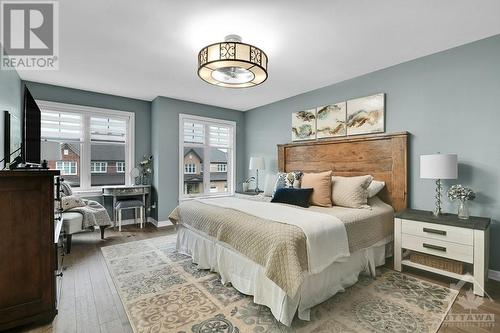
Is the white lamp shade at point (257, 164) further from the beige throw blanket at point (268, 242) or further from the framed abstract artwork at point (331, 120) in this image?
the beige throw blanket at point (268, 242)

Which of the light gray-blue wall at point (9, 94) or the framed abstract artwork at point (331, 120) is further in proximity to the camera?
the framed abstract artwork at point (331, 120)

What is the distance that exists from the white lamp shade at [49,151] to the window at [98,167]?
5.68ft

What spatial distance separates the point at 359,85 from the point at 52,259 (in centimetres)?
415

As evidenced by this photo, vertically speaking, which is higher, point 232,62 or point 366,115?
point 232,62

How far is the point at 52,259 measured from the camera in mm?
1829

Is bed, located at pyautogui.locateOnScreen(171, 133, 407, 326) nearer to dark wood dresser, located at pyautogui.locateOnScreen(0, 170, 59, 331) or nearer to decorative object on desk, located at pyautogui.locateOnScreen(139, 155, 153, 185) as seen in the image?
dark wood dresser, located at pyautogui.locateOnScreen(0, 170, 59, 331)

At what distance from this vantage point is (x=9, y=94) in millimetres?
2949

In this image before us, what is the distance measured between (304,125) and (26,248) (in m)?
3.99

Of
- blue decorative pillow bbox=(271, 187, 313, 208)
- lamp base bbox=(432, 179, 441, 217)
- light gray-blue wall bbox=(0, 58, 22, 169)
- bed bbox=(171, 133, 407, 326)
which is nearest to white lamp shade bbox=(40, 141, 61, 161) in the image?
light gray-blue wall bbox=(0, 58, 22, 169)

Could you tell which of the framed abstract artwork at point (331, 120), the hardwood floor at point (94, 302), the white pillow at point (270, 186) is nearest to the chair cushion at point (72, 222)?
the hardwood floor at point (94, 302)

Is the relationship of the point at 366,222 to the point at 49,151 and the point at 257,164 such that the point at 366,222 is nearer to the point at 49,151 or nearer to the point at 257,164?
the point at 257,164

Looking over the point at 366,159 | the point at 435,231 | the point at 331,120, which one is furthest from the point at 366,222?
the point at 331,120

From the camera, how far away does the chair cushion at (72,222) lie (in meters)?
3.23

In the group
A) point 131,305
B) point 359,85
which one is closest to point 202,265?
point 131,305
